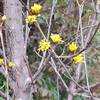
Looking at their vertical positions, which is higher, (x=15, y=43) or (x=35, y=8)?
(x=35, y=8)

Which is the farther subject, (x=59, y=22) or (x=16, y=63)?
(x=59, y=22)

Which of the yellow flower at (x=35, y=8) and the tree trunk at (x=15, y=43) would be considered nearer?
the yellow flower at (x=35, y=8)

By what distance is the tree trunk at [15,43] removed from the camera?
25.1 inches

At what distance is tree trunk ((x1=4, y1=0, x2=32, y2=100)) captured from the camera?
2.09ft

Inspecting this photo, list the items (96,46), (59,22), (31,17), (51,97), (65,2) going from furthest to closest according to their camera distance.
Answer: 1. (51,97)
2. (96,46)
3. (59,22)
4. (65,2)
5. (31,17)

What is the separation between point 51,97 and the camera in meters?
1.45

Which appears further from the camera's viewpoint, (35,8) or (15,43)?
(15,43)

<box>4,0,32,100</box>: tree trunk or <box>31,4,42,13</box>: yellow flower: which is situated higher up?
<box>31,4,42,13</box>: yellow flower

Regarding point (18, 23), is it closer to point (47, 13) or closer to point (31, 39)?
point (47, 13)

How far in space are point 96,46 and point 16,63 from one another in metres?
0.90

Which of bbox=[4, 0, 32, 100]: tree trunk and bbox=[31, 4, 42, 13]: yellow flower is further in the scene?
bbox=[4, 0, 32, 100]: tree trunk

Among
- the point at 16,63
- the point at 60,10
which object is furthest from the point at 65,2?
the point at 16,63

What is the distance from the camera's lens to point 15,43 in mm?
644

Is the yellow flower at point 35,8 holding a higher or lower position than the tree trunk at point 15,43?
higher
